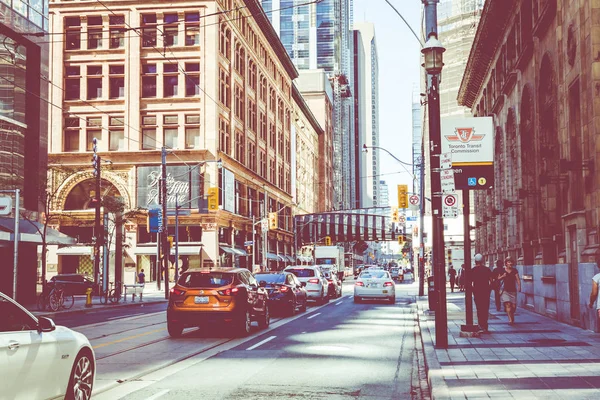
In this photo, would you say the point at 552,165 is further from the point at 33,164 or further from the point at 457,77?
the point at 457,77

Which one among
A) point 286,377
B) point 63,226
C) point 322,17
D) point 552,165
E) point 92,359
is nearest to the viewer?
point 92,359

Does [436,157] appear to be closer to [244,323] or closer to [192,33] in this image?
[244,323]

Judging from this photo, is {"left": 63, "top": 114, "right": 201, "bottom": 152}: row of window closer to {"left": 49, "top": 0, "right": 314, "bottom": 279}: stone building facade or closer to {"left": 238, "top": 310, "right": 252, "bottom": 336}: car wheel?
{"left": 49, "top": 0, "right": 314, "bottom": 279}: stone building facade

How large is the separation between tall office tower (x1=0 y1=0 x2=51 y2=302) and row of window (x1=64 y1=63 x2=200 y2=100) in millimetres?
26162

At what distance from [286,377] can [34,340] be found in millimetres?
4846

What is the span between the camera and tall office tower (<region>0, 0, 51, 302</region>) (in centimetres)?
3162

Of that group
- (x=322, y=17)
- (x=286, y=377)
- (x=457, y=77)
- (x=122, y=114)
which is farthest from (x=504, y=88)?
(x=322, y=17)

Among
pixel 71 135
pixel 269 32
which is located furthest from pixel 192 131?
pixel 269 32

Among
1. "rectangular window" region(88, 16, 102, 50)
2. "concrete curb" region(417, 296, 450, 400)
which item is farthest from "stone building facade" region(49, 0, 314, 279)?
"concrete curb" region(417, 296, 450, 400)

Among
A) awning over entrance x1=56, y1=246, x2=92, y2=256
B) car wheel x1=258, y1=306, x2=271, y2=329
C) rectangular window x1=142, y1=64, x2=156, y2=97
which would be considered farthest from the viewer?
rectangular window x1=142, y1=64, x2=156, y2=97

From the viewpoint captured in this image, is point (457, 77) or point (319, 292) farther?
point (457, 77)

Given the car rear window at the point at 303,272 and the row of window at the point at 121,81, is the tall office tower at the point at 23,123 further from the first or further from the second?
the row of window at the point at 121,81

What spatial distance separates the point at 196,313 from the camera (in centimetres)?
1702

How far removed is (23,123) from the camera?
110 ft
